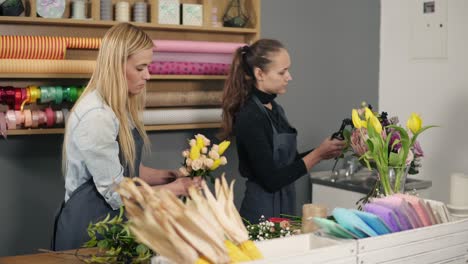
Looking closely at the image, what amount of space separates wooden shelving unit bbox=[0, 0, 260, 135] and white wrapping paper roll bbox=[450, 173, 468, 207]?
1717 millimetres

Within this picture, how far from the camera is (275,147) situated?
11.3 ft

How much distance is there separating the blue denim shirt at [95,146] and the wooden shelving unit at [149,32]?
0.86 meters

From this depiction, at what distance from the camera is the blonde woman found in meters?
2.68

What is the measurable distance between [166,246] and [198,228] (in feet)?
0.27

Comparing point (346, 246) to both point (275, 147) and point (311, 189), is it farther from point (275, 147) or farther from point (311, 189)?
point (311, 189)

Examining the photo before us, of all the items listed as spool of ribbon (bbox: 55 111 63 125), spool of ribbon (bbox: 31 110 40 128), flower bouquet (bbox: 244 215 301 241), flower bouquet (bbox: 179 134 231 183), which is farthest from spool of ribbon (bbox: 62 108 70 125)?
flower bouquet (bbox: 244 215 301 241)

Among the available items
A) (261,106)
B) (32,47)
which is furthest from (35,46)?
(261,106)

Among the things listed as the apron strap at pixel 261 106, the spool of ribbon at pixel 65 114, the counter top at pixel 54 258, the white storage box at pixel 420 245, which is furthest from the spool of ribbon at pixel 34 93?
the white storage box at pixel 420 245

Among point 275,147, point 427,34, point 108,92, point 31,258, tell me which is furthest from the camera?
point 427,34

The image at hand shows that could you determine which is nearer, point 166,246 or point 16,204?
point 166,246

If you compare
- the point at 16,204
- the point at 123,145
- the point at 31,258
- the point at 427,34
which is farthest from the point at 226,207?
the point at 427,34

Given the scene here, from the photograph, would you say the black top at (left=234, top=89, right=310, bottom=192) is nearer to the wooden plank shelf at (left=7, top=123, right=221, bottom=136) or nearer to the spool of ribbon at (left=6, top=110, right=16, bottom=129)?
the wooden plank shelf at (left=7, top=123, right=221, bottom=136)

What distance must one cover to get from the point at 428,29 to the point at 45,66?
8.50 feet

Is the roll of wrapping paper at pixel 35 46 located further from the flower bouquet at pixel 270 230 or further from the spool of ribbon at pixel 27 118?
the flower bouquet at pixel 270 230
